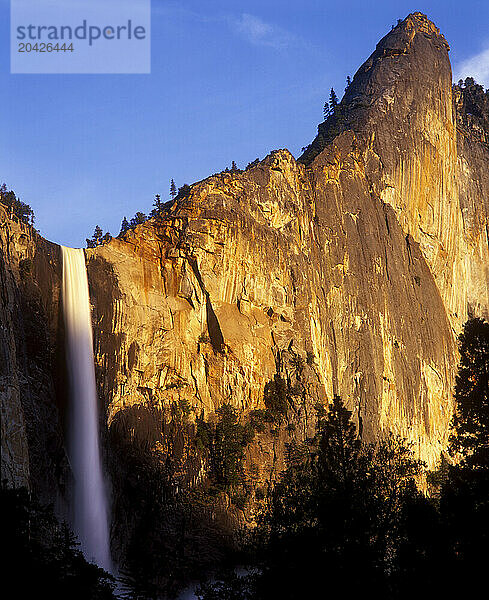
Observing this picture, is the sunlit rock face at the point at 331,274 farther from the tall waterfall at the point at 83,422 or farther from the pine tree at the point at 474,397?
the pine tree at the point at 474,397

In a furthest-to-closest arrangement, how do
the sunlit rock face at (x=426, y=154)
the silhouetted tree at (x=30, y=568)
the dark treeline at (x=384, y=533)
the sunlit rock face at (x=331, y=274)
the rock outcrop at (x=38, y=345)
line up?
1. the sunlit rock face at (x=426, y=154)
2. the sunlit rock face at (x=331, y=274)
3. the rock outcrop at (x=38, y=345)
4. the dark treeline at (x=384, y=533)
5. the silhouetted tree at (x=30, y=568)

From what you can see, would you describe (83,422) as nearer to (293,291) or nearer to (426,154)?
(293,291)

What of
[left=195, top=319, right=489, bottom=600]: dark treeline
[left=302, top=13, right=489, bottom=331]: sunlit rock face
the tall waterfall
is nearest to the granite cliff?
[left=302, top=13, right=489, bottom=331]: sunlit rock face

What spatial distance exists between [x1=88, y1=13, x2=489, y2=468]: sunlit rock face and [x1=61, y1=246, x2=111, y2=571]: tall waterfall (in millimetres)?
921

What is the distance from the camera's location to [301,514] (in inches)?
1009

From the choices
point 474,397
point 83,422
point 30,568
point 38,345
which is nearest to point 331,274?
point 83,422

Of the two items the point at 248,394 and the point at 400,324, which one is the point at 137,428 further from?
the point at 400,324

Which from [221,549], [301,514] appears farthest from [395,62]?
[301,514]

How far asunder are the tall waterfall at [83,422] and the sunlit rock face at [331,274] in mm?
921

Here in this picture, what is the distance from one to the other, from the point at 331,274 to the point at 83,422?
83.0 feet

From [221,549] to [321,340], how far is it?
18.9 metres

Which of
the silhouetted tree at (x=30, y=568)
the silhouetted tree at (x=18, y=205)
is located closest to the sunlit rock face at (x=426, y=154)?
the silhouetted tree at (x=18, y=205)

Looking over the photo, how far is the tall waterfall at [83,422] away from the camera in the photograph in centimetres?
3966

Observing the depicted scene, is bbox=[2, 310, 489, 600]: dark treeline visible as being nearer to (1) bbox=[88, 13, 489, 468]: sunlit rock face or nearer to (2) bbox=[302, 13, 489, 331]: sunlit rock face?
(1) bbox=[88, 13, 489, 468]: sunlit rock face
